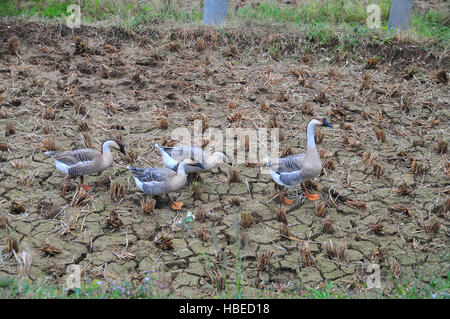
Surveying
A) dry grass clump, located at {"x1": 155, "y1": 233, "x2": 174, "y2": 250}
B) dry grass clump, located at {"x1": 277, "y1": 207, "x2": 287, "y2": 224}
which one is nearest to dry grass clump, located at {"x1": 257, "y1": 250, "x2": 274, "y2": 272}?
dry grass clump, located at {"x1": 277, "y1": 207, "x2": 287, "y2": 224}

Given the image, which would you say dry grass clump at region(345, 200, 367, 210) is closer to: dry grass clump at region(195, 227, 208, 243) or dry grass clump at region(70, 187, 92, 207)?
dry grass clump at region(195, 227, 208, 243)

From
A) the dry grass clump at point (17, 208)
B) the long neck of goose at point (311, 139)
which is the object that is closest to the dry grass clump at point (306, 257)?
the long neck of goose at point (311, 139)

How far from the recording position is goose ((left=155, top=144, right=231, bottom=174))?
22.4ft

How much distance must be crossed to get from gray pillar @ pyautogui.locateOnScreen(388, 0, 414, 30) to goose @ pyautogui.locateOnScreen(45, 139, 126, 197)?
7.10 metres

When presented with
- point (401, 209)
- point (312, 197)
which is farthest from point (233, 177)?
point (401, 209)

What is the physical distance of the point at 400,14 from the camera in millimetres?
10484

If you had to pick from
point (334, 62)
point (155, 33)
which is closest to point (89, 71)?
point (155, 33)

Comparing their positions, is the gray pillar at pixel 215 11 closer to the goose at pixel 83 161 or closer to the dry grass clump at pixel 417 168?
the goose at pixel 83 161

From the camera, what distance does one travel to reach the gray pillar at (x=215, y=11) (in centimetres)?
1090

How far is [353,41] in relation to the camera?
1045cm

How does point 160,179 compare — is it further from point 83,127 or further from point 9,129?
point 9,129

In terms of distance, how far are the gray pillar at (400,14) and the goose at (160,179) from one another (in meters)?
6.59
